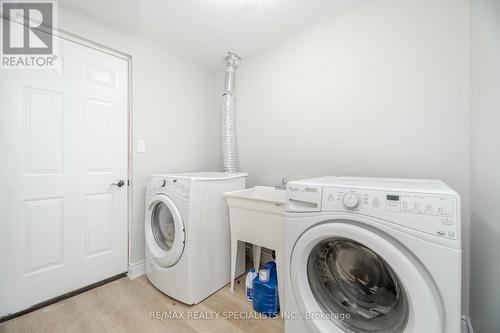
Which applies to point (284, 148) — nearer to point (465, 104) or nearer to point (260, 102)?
point (260, 102)

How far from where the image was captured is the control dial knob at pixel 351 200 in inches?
32.7

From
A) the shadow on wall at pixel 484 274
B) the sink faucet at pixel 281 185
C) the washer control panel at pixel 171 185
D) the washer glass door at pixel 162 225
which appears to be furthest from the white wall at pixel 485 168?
the washer glass door at pixel 162 225

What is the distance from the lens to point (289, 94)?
189cm

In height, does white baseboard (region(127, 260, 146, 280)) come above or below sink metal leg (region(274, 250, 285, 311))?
below

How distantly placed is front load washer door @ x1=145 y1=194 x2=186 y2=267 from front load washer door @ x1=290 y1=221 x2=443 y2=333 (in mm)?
A: 935

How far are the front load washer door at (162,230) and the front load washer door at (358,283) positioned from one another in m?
0.94

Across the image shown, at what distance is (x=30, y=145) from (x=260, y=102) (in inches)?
72.2

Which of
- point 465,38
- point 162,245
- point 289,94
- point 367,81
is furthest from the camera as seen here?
point 289,94

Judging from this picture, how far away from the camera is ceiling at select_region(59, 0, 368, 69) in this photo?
1.49 m

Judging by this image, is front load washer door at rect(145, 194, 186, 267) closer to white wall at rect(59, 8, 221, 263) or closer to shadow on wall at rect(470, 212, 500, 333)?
white wall at rect(59, 8, 221, 263)

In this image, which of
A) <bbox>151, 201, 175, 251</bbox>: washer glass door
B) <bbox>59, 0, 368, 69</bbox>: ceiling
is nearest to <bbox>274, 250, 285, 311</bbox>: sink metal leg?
<bbox>151, 201, 175, 251</bbox>: washer glass door

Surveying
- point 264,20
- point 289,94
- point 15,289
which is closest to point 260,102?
point 289,94

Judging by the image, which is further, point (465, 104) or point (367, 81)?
point (367, 81)

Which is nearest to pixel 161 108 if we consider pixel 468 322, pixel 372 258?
pixel 372 258
